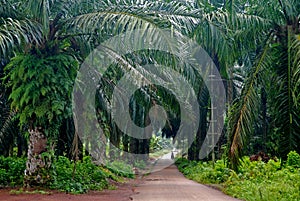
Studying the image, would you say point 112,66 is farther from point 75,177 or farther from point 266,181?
point 266,181

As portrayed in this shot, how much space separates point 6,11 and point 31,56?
57.4 inches

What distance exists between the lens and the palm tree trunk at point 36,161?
1187cm

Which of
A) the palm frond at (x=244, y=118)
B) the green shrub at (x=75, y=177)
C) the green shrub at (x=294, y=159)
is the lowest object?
the green shrub at (x=75, y=177)

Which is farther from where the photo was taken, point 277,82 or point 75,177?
point 277,82

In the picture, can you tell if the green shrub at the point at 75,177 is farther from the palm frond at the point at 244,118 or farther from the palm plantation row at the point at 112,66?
the palm frond at the point at 244,118

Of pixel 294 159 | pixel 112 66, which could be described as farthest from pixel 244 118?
pixel 112 66

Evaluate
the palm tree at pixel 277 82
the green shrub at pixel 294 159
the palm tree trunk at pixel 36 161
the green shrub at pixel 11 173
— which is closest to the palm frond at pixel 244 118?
the palm tree at pixel 277 82

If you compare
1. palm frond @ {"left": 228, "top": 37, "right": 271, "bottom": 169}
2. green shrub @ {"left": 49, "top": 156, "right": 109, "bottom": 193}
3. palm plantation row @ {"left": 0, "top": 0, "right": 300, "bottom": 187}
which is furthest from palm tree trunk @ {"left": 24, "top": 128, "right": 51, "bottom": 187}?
palm frond @ {"left": 228, "top": 37, "right": 271, "bottom": 169}

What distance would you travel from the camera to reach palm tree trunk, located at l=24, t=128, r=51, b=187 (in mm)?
11867

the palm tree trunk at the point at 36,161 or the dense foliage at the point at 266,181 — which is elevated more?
the palm tree trunk at the point at 36,161

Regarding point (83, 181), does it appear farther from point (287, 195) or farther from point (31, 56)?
point (287, 195)

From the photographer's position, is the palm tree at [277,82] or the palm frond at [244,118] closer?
the palm frond at [244,118]

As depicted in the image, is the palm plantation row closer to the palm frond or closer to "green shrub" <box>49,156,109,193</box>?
the palm frond

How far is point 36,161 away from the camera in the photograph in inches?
471
